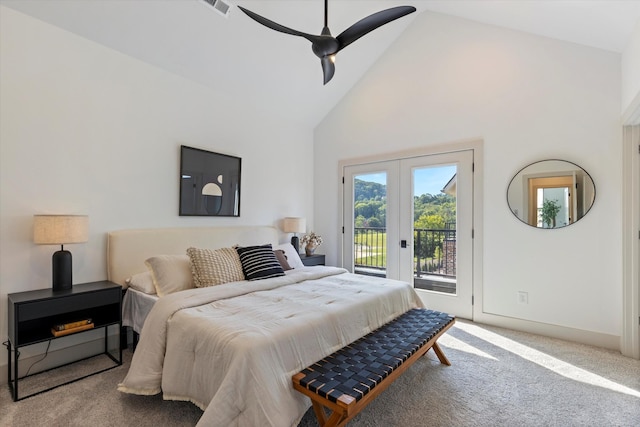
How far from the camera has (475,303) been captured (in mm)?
3736

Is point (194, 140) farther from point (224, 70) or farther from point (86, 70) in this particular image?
point (86, 70)

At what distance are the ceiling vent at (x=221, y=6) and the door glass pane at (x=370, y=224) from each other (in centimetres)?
275

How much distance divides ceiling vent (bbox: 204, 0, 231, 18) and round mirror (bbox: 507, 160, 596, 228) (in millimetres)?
3524

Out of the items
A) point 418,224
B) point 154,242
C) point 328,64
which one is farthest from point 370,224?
point 154,242

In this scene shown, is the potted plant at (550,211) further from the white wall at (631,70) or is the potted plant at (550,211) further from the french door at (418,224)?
the white wall at (631,70)

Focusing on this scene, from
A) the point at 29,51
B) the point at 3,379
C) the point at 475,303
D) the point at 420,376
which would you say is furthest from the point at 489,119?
the point at 3,379

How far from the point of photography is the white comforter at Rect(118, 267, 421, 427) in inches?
60.9

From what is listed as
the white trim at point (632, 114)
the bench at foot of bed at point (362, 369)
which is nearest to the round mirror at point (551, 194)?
the white trim at point (632, 114)

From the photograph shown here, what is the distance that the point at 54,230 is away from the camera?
2.36m

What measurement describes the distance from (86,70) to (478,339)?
464 cm

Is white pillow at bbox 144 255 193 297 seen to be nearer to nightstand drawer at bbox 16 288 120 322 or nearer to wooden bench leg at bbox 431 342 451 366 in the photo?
nightstand drawer at bbox 16 288 120 322

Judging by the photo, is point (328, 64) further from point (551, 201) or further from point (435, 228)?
point (551, 201)

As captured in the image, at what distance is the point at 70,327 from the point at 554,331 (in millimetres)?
4515

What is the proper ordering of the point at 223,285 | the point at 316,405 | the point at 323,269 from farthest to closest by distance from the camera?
the point at 323,269
the point at 223,285
the point at 316,405
